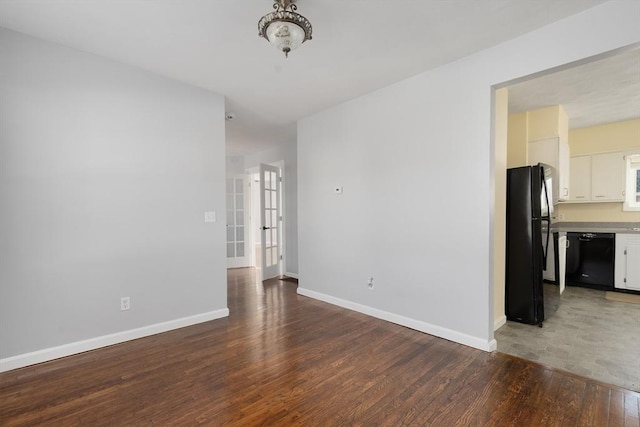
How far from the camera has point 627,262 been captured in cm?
434

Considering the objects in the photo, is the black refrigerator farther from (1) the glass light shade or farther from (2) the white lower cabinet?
(1) the glass light shade

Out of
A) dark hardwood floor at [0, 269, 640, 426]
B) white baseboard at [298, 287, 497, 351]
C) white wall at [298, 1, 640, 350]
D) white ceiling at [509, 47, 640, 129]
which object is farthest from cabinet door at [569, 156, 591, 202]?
dark hardwood floor at [0, 269, 640, 426]

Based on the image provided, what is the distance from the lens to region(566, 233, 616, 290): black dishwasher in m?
4.54

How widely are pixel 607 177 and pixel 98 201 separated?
286 inches

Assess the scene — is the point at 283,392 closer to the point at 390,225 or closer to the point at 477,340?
the point at 477,340

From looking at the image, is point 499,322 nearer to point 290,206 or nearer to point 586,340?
point 586,340

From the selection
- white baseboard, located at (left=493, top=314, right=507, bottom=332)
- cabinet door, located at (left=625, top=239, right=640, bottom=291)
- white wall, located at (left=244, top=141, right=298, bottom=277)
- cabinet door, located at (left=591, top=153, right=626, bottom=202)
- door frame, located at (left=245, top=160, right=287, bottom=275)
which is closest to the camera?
white baseboard, located at (left=493, top=314, right=507, bottom=332)

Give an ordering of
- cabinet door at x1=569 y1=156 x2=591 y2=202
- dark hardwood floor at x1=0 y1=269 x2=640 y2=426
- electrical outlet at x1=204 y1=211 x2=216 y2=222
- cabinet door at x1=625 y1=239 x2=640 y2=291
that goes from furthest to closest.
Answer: cabinet door at x1=569 y1=156 x2=591 y2=202 < cabinet door at x1=625 y1=239 x2=640 y2=291 < electrical outlet at x1=204 y1=211 x2=216 y2=222 < dark hardwood floor at x1=0 y1=269 x2=640 y2=426

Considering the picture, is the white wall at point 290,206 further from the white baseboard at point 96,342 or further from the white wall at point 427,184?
the white baseboard at point 96,342

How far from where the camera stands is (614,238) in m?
4.48

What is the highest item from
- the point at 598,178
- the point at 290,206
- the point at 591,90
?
the point at 591,90

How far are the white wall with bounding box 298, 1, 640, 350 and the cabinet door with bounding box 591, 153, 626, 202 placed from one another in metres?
3.97

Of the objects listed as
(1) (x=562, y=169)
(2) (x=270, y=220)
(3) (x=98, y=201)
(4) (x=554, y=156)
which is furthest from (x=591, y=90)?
(3) (x=98, y=201)

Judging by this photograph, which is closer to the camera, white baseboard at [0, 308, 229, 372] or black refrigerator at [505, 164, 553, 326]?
white baseboard at [0, 308, 229, 372]
